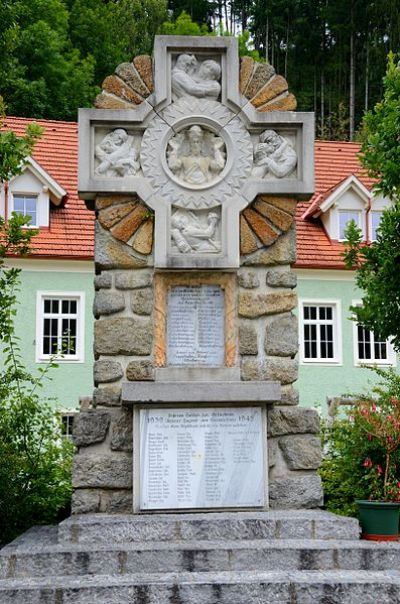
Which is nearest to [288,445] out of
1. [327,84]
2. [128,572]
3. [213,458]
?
[213,458]

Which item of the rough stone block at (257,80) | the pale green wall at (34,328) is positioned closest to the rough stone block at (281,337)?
the rough stone block at (257,80)

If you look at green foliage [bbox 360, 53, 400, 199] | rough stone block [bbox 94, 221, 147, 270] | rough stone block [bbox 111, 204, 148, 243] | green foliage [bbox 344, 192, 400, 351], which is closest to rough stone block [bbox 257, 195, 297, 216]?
rough stone block [bbox 111, 204, 148, 243]

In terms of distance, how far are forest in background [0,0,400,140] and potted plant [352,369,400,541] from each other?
2022 cm

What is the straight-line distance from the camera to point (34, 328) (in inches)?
867

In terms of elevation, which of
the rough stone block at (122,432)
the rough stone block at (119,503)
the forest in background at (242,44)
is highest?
the forest in background at (242,44)

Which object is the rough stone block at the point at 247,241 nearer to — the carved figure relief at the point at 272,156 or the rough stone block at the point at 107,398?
the carved figure relief at the point at 272,156

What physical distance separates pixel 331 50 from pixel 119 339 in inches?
Answer: 1498

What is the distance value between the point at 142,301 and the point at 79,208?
50.5 feet

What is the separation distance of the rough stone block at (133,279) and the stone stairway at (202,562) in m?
1.80

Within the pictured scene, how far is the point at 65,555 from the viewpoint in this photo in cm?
612

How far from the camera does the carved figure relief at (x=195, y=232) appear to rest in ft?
25.1

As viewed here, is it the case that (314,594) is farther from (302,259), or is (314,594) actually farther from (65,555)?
(302,259)

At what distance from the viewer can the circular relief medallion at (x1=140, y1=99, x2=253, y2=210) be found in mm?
7727

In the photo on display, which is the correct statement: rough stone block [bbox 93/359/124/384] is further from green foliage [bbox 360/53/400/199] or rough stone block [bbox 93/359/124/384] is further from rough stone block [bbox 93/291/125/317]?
green foliage [bbox 360/53/400/199]
